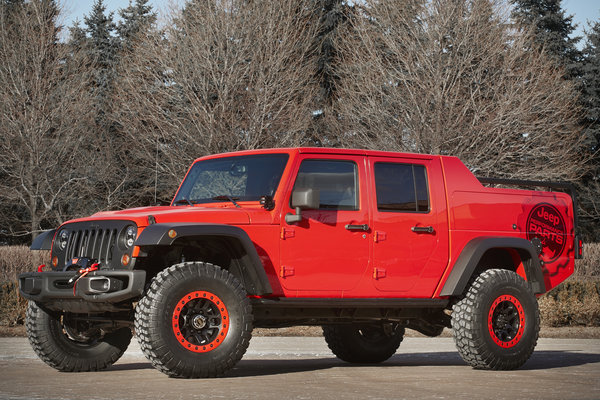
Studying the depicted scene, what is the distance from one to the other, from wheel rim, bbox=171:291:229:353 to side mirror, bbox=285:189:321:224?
1.06 m

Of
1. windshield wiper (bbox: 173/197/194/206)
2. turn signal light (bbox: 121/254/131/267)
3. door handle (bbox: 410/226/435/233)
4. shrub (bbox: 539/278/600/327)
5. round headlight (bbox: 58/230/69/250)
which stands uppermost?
windshield wiper (bbox: 173/197/194/206)

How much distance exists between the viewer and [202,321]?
8477 mm

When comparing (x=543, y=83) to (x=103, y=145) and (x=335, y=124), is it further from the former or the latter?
(x=103, y=145)

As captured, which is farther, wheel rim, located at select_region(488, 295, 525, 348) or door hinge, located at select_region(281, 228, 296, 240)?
wheel rim, located at select_region(488, 295, 525, 348)

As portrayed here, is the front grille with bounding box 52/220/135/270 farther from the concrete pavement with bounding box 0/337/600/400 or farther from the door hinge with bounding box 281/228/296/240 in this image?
the door hinge with bounding box 281/228/296/240

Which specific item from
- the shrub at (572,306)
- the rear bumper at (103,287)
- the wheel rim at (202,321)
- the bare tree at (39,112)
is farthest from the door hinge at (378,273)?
the bare tree at (39,112)

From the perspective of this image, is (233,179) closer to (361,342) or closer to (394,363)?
(361,342)

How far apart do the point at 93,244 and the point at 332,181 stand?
235cm

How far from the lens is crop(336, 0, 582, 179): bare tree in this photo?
30578 mm

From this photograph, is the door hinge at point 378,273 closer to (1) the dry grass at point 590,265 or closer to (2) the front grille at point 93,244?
(2) the front grille at point 93,244

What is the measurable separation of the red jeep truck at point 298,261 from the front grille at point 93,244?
0.04 ft

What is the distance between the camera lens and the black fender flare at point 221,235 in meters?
8.16

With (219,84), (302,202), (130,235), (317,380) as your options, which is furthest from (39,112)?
(317,380)

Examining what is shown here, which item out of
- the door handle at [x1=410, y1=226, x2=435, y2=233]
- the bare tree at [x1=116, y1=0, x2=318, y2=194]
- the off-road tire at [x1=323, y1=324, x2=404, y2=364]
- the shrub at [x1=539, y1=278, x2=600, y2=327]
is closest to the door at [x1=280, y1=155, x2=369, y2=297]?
the door handle at [x1=410, y1=226, x2=435, y2=233]
